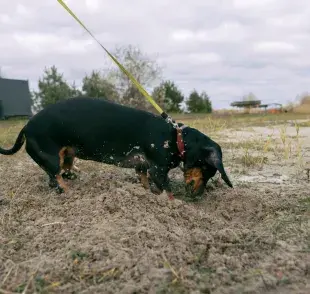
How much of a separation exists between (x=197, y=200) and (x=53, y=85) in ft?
123

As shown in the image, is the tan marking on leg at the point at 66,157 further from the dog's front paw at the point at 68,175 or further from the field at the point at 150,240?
the field at the point at 150,240

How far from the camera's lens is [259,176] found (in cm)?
490

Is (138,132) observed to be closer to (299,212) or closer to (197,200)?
(197,200)

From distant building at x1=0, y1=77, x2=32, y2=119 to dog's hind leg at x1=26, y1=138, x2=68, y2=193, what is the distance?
27694mm

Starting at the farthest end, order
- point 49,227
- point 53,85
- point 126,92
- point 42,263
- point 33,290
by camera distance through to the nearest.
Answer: point 53,85
point 126,92
point 49,227
point 42,263
point 33,290

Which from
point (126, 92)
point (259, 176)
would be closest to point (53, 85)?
point (126, 92)

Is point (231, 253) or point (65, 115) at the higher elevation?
point (65, 115)

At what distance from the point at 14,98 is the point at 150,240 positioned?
3170 cm

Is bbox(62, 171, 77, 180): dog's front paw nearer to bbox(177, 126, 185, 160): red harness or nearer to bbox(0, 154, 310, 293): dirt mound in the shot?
bbox(0, 154, 310, 293): dirt mound

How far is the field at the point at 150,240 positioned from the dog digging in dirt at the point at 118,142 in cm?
26

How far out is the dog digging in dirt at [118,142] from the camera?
383cm

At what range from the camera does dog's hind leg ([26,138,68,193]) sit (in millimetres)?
3848

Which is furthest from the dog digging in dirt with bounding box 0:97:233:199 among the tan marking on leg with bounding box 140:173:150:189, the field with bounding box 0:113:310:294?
the field with bounding box 0:113:310:294

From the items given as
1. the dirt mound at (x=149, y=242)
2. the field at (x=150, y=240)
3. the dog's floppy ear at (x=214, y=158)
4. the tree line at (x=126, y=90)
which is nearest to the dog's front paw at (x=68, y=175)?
the field at (x=150, y=240)
